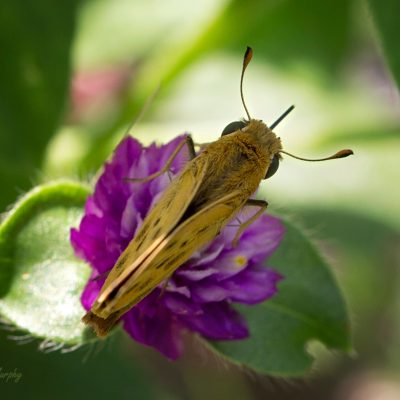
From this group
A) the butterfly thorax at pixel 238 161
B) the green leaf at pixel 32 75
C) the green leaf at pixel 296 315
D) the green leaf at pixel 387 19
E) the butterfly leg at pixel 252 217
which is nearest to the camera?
the butterfly thorax at pixel 238 161

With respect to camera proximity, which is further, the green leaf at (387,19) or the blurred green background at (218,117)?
the blurred green background at (218,117)

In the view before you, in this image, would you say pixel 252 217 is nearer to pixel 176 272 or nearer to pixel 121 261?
pixel 176 272

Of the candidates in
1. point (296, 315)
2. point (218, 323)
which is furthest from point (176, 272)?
point (296, 315)

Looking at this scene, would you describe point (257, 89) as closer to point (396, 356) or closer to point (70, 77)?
point (70, 77)

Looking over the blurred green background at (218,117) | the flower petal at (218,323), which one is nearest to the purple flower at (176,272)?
the flower petal at (218,323)

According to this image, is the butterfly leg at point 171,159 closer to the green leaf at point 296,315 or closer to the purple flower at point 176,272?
the purple flower at point 176,272

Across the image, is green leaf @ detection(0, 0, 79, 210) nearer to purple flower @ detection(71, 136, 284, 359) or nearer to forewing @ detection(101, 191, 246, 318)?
purple flower @ detection(71, 136, 284, 359)
